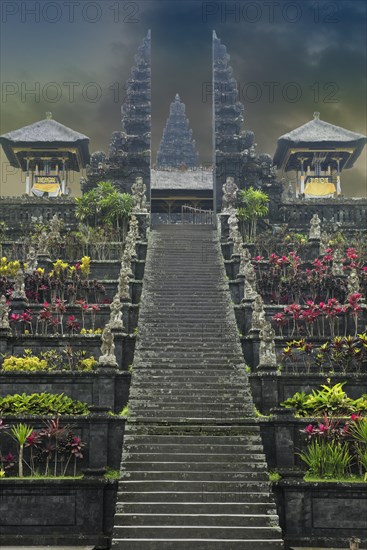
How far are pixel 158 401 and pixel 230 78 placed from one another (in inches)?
941

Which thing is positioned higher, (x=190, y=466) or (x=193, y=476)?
(x=190, y=466)

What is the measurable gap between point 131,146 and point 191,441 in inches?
861

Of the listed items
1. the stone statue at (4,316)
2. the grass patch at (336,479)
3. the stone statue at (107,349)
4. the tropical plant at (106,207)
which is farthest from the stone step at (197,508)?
the tropical plant at (106,207)

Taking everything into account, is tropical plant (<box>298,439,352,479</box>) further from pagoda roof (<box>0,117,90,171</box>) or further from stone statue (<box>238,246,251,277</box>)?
pagoda roof (<box>0,117,90,171</box>)

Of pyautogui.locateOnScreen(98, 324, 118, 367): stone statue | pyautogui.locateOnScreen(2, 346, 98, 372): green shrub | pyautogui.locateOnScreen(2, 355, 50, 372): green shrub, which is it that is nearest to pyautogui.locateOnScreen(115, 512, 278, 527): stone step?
pyautogui.locateOnScreen(98, 324, 118, 367): stone statue

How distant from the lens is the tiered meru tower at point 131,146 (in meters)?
32.9

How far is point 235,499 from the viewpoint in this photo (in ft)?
42.2

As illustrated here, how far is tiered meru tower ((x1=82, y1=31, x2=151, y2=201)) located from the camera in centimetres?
3294

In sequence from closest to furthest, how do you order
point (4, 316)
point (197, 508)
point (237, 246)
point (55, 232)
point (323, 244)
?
point (197, 508) → point (4, 316) → point (237, 246) → point (323, 244) → point (55, 232)

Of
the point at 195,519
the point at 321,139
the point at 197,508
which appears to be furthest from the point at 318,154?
the point at 195,519

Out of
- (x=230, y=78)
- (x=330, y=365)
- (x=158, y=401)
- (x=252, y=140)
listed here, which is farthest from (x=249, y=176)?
(x=158, y=401)

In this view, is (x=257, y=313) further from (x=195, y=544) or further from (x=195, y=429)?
(x=195, y=544)

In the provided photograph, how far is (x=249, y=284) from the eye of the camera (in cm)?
1933

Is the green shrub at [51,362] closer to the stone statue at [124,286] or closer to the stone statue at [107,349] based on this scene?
the stone statue at [107,349]
